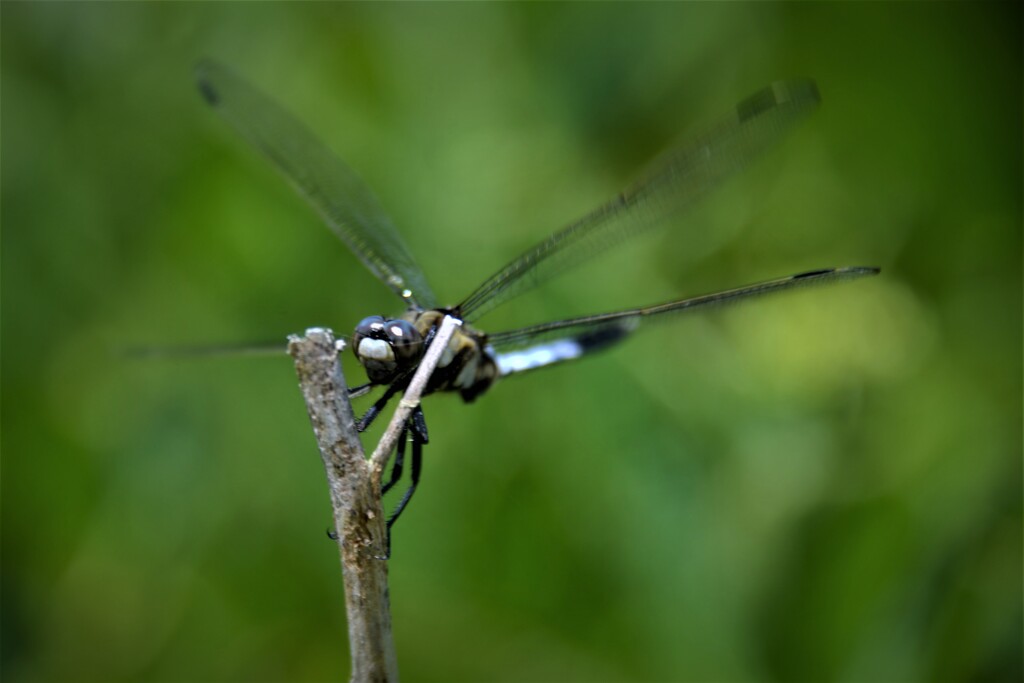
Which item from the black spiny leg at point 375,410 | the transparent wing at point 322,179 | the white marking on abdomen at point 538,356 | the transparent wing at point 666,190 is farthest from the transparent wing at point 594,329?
the black spiny leg at point 375,410

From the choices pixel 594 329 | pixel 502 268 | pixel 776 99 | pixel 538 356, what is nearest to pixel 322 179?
pixel 502 268

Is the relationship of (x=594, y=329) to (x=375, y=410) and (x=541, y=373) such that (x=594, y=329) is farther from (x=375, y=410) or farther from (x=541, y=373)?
(x=375, y=410)

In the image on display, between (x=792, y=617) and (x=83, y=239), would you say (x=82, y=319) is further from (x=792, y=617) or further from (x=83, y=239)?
(x=792, y=617)

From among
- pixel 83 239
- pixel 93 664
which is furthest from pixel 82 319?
pixel 93 664

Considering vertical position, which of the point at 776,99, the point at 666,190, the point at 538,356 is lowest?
the point at 538,356

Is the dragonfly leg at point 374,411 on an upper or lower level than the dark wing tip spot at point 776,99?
lower

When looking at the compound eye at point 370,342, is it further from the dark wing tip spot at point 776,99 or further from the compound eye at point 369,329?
the dark wing tip spot at point 776,99

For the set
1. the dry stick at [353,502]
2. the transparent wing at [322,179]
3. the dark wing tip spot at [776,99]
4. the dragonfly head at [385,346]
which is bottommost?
the dry stick at [353,502]
